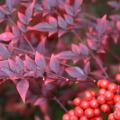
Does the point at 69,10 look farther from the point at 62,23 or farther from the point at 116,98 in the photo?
the point at 116,98

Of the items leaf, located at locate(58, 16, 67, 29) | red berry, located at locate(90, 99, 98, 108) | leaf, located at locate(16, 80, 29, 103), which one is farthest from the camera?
leaf, located at locate(58, 16, 67, 29)

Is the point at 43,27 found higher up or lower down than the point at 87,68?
higher up

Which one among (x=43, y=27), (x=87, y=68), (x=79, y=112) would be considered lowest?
(x=79, y=112)

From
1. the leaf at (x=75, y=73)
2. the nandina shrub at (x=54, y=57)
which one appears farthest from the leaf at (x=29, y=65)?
the leaf at (x=75, y=73)

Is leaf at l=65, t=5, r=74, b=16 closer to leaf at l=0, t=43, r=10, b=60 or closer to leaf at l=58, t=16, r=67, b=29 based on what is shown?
leaf at l=58, t=16, r=67, b=29

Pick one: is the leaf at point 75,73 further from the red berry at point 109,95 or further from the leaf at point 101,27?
the leaf at point 101,27

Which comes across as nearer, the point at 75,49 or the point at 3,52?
the point at 3,52

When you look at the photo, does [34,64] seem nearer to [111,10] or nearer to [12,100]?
[12,100]

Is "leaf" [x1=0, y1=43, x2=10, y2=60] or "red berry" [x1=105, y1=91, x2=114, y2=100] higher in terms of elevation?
"leaf" [x1=0, y1=43, x2=10, y2=60]

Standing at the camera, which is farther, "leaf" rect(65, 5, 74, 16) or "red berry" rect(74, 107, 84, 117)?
"leaf" rect(65, 5, 74, 16)

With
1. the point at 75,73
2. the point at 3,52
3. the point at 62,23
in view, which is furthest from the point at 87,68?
the point at 3,52

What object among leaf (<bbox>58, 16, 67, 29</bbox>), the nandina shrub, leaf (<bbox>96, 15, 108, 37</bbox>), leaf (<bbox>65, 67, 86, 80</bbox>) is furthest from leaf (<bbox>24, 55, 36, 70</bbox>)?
leaf (<bbox>96, 15, 108, 37</bbox>)
